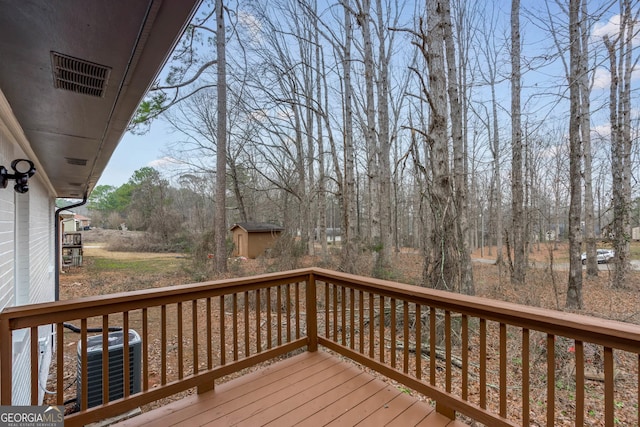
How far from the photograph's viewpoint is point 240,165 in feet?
48.6

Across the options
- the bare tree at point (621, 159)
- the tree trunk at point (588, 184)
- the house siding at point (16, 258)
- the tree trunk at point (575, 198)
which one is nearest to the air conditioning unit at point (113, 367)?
the house siding at point (16, 258)

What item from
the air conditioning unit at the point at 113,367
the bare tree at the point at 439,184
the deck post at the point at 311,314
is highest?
the bare tree at the point at 439,184

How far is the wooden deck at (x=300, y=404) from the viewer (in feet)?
6.29

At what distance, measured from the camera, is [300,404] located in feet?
6.88

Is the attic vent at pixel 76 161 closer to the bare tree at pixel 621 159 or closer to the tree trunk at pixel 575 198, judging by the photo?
the tree trunk at pixel 575 198

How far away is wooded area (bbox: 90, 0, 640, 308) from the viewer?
3.81 metres

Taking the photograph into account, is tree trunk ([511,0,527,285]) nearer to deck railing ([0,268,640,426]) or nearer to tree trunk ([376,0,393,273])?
tree trunk ([376,0,393,273])

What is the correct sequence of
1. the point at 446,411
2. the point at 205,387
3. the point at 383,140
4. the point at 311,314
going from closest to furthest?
the point at 446,411
the point at 205,387
the point at 311,314
the point at 383,140

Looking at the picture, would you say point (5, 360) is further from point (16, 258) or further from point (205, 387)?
point (16, 258)

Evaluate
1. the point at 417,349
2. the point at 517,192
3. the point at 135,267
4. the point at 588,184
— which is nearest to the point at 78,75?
the point at 417,349

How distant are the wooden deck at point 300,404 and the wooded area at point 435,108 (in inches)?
75.8

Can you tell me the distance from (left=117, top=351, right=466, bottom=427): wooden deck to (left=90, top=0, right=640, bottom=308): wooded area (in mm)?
1926

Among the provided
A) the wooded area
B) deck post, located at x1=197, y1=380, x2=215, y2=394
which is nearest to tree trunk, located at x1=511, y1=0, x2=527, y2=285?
the wooded area

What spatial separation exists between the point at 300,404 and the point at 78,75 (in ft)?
7.50
